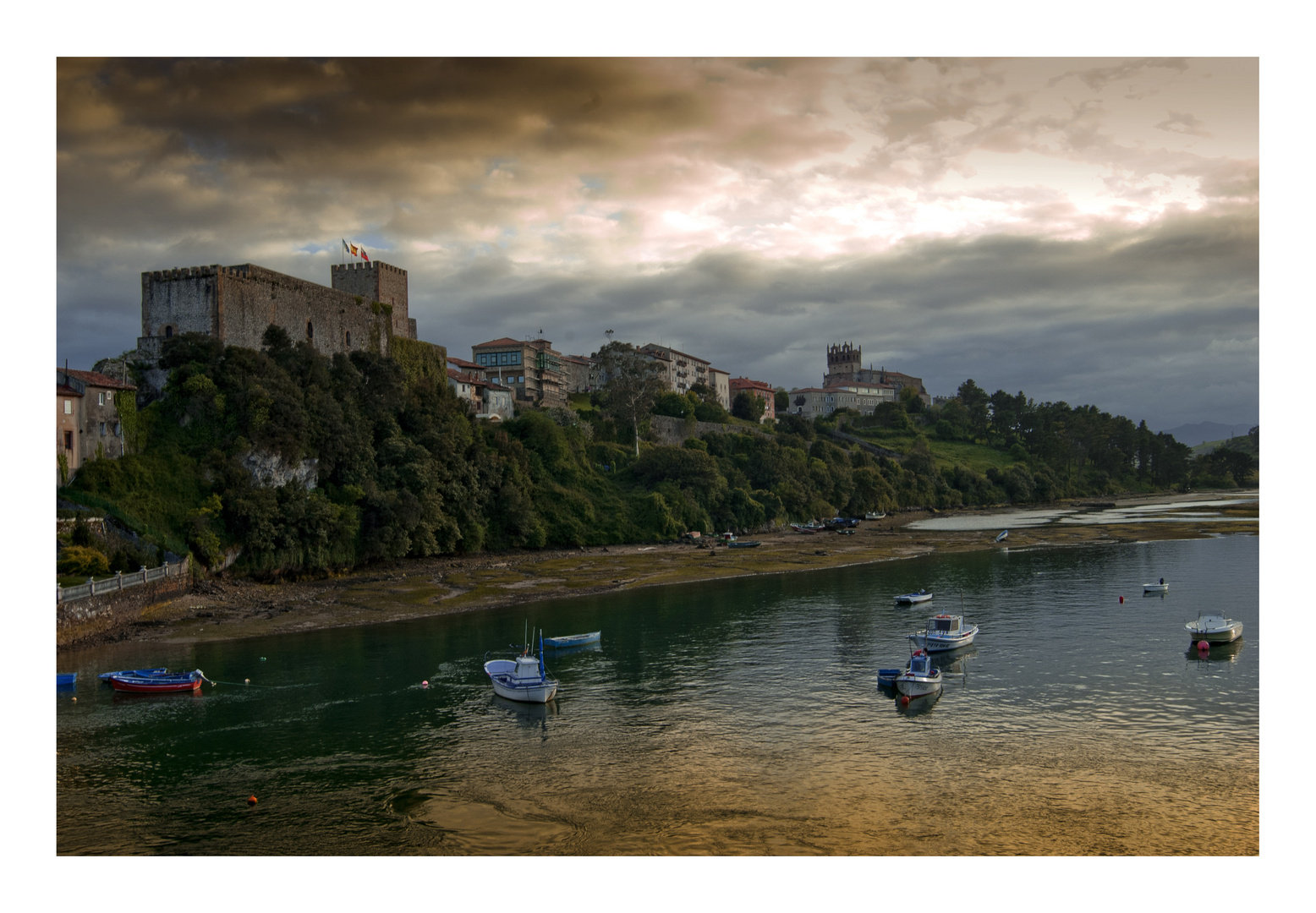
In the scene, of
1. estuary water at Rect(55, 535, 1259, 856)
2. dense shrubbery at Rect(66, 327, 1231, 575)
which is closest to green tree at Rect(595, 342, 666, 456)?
dense shrubbery at Rect(66, 327, 1231, 575)

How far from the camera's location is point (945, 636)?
4081 cm

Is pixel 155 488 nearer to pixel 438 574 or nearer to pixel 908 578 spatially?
pixel 438 574

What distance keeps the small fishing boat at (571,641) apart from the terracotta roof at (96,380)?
3718 cm

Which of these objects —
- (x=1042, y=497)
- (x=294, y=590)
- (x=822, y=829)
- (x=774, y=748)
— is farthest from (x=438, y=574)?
(x=1042, y=497)

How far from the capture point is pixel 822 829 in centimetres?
2122

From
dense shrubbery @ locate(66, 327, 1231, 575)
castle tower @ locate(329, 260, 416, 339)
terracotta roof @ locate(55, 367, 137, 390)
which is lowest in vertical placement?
dense shrubbery @ locate(66, 327, 1231, 575)

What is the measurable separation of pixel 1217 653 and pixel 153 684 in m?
46.0

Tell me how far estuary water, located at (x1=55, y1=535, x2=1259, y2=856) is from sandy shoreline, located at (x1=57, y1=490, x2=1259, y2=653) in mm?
3894

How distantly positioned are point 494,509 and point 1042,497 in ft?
396

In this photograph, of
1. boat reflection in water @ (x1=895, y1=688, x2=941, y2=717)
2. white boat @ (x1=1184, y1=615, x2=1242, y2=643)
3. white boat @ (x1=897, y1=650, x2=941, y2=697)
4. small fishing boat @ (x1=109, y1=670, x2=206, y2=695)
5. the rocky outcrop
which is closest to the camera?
boat reflection in water @ (x1=895, y1=688, x2=941, y2=717)

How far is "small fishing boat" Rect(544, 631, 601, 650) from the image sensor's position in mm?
43594

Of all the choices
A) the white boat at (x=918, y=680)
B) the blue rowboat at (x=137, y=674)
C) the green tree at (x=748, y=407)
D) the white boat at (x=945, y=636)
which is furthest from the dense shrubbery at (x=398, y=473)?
the white boat at (x=918, y=680)

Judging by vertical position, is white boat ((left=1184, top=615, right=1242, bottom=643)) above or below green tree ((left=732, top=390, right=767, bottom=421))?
below

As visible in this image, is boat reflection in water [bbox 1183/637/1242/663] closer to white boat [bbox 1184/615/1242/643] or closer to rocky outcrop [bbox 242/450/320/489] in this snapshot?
white boat [bbox 1184/615/1242/643]
